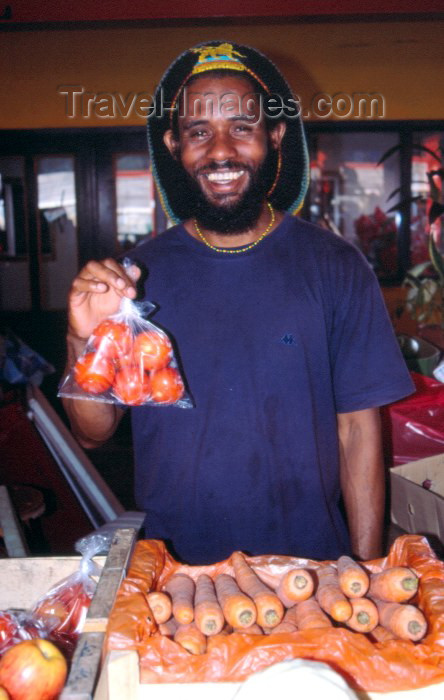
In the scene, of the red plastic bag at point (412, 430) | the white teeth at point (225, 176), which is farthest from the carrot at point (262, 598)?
the red plastic bag at point (412, 430)

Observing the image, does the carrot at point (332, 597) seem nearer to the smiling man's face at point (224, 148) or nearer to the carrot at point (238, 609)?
the carrot at point (238, 609)

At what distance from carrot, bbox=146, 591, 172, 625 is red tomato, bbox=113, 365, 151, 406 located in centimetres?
55

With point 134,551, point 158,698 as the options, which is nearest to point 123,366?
point 134,551

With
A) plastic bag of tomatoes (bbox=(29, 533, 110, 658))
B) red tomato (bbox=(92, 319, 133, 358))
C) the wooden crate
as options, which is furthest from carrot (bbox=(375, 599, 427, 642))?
red tomato (bbox=(92, 319, 133, 358))

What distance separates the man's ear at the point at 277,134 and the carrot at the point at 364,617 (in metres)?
1.44

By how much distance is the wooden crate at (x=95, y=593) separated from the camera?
38.6 inches

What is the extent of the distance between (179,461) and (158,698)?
830 mm

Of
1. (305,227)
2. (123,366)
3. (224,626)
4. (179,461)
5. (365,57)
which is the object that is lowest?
(224,626)

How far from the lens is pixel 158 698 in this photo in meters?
1.04

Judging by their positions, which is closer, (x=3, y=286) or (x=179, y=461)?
(x=179, y=461)

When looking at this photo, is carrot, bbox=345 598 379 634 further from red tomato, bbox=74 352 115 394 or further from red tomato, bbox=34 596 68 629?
red tomato, bbox=74 352 115 394

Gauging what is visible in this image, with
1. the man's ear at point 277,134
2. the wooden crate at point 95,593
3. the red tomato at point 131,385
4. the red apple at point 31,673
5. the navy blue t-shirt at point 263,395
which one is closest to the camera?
the wooden crate at point 95,593

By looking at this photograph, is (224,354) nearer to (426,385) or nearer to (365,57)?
(426,385)

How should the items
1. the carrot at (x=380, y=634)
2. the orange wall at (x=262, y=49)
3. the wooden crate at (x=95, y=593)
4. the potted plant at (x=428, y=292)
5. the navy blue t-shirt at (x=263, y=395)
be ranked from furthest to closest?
the orange wall at (x=262, y=49) → the potted plant at (x=428, y=292) → the navy blue t-shirt at (x=263, y=395) → the carrot at (x=380, y=634) → the wooden crate at (x=95, y=593)
